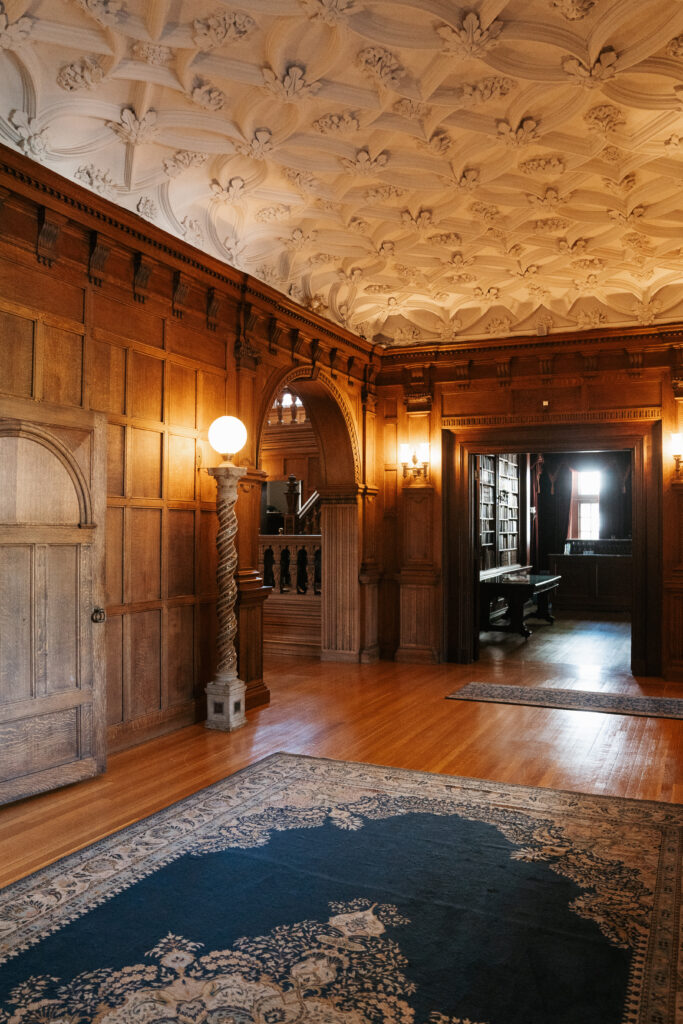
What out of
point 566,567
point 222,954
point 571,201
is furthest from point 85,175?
point 566,567

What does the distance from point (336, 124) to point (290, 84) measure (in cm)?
53

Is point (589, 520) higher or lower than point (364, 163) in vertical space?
lower

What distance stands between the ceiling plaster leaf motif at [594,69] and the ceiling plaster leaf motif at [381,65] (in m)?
0.82

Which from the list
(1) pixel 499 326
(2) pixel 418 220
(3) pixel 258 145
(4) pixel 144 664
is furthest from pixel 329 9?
(1) pixel 499 326

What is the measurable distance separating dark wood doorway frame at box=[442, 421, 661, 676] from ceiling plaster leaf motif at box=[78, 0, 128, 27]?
622cm

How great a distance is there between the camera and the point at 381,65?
389 cm

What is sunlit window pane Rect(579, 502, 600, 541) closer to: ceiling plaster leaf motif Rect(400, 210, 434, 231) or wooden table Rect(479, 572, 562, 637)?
wooden table Rect(479, 572, 562, 637)

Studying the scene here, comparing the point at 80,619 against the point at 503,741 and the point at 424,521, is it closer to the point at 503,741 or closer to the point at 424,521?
the point at 503,741

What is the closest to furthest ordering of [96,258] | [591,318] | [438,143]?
[438,143] < [96,258] < [591,318]

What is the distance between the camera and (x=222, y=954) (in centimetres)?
281

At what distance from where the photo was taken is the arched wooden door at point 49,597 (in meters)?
4.37

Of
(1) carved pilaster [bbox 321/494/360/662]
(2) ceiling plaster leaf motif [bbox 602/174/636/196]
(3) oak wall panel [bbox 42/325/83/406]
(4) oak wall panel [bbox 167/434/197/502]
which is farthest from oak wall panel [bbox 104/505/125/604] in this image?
(2) ceiling plaster leaf motif [bbox 602/174/636/196]

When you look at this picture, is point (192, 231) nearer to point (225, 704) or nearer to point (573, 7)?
point (573, 7)

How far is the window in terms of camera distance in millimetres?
16750
